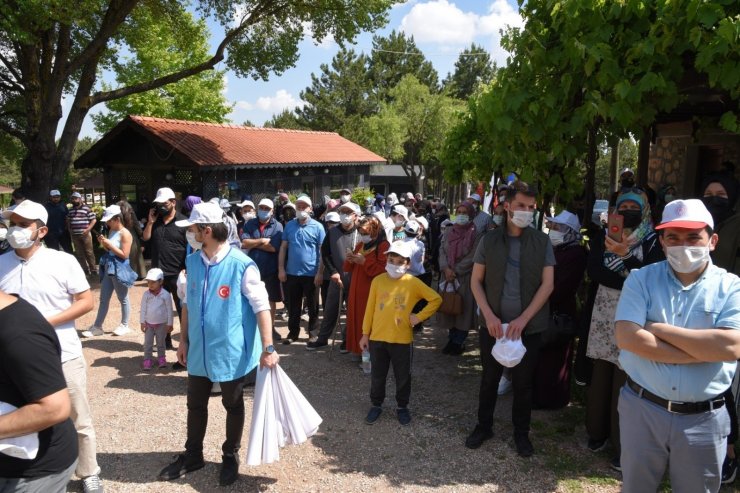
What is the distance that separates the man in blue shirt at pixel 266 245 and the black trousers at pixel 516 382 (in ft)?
11.8

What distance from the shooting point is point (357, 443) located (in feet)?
15.1

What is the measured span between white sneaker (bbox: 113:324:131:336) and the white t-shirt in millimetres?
4258

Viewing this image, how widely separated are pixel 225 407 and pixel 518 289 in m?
2.34

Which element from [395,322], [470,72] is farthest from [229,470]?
[470,72]

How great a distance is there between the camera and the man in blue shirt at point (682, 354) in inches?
100

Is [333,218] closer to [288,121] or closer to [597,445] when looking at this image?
[597,445]

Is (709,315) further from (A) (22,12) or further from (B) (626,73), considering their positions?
(A) (22,12)

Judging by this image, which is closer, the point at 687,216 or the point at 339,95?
the point at 687,216

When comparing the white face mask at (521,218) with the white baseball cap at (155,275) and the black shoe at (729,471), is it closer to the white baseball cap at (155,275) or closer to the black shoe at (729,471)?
the black shoe at (729,471)

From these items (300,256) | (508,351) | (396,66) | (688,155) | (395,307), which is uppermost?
(396,66)

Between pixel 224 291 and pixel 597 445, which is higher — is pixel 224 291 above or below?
above

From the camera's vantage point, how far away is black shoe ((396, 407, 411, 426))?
491 centimetres

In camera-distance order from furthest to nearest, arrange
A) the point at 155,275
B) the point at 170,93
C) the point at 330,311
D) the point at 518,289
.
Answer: the point at 170,93
the point at 330,311
the point at 155,275
the point at 518,289

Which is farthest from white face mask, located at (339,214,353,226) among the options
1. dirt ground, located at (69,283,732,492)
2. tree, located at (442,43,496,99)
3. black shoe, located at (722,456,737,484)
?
tree, located at (442,43,496,99)
